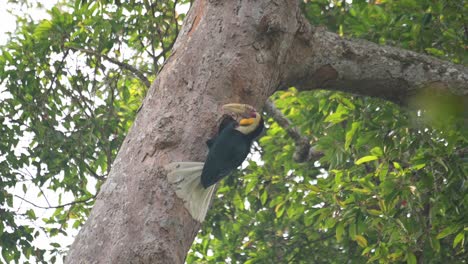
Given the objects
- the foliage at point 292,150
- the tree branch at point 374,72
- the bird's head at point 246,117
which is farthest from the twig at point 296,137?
the bird's head at point 246,117

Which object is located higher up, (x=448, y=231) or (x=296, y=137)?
(x=296, y=137)

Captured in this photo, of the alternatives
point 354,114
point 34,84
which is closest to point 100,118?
point 34,84

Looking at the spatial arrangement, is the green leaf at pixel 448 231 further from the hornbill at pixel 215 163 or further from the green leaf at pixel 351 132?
the hornbill at pixel 215 163

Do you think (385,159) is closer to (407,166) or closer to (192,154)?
(407,166)

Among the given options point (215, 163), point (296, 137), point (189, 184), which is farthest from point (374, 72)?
point (296, 137)

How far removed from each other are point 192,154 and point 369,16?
2682 millimetres

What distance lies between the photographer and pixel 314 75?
366 cm

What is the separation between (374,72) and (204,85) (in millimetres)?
1001

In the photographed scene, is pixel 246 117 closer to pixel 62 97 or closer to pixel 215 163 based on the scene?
pixel 215 163

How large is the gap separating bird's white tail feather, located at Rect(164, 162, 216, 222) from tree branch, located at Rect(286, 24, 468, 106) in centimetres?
89

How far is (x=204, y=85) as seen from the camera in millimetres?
3057

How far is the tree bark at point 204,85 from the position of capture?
2578mm

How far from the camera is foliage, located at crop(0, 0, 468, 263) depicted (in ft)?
15.1

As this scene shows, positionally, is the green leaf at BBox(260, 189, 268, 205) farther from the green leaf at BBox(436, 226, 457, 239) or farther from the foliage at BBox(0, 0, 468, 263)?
the green leaf at BBox(436, 226, 457, 239)
